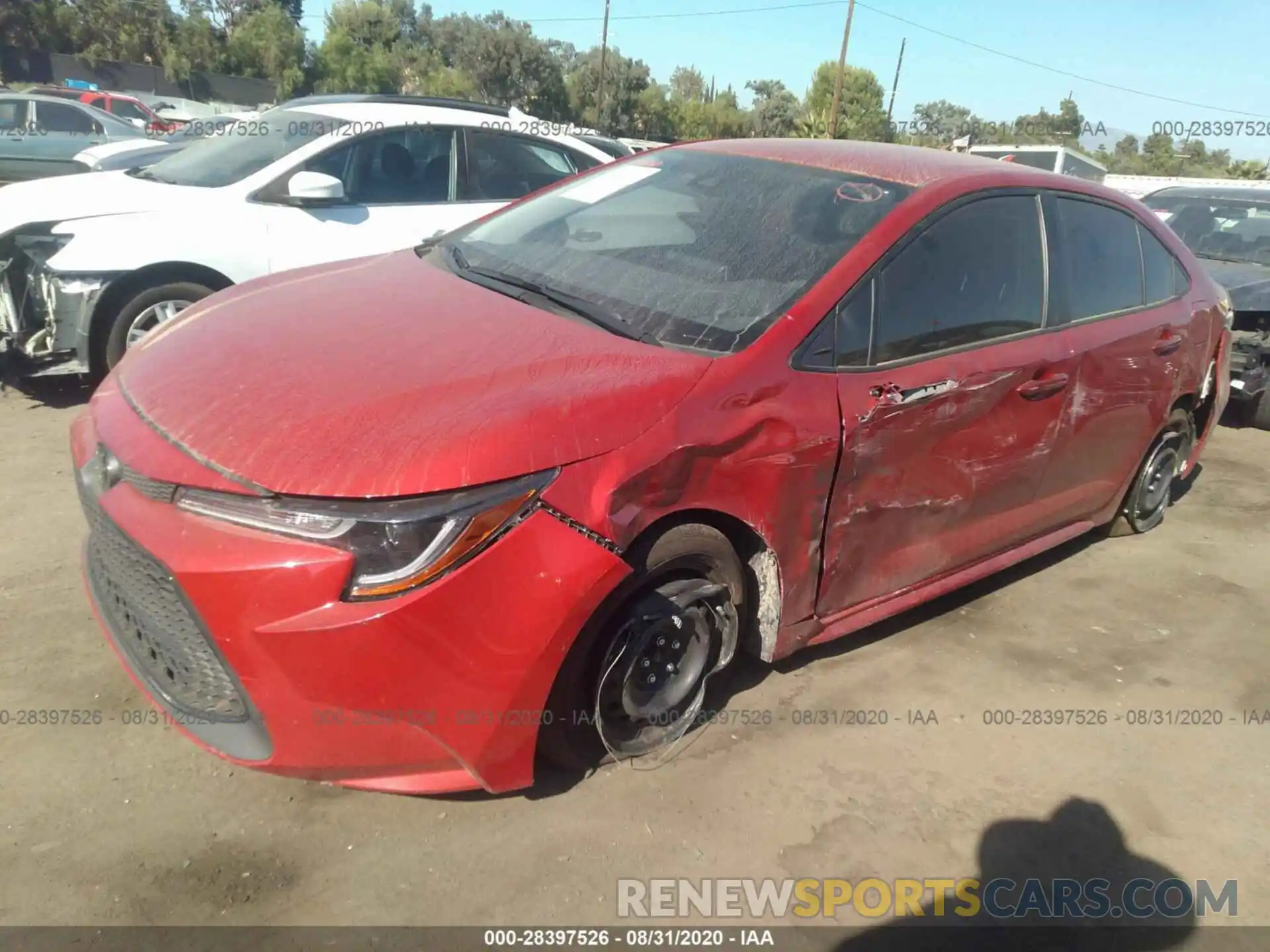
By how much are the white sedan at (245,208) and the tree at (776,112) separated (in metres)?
54.0

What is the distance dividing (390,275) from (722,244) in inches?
45.8

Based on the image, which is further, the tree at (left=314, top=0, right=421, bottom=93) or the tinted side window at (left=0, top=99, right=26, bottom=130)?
the tree at (left=314, top=0, right=421, bottom=93)

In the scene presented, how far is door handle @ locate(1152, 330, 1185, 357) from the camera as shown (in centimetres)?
402

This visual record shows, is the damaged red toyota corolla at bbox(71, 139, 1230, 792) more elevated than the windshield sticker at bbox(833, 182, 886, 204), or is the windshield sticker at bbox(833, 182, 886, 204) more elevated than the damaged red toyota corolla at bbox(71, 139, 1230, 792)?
the windshield sticker at bbox(833, 182, 886, 204)

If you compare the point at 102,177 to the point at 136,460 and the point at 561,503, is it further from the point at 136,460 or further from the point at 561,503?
the point at 561,503

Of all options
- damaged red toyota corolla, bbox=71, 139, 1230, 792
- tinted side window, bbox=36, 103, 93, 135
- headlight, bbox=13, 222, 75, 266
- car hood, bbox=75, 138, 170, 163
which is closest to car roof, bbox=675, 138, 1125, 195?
damaged red toyota corolla, bbox=71, 139, 1230, 792

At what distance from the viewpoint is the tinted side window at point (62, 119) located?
12719 mm

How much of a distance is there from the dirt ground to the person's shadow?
0.01 metres

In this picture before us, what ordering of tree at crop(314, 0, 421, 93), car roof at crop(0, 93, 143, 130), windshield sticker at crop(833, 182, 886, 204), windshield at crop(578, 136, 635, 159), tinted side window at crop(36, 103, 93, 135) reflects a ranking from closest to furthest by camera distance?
windshield sticker at crop(833, 182, 886, 204), windshield at crop(578, 136, 635, 159), car roof at crop(0, 93, 143, 130), tinted side window at crop(36, 103, 93, 135), tree at crop(314, 0, 421, 93)

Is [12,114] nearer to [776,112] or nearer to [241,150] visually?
[241,150]

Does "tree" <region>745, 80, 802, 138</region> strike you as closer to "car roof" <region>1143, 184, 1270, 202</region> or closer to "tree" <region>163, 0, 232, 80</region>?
"tree" <region>163, 0, 232, 80</region>

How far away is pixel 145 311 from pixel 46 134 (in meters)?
10.0

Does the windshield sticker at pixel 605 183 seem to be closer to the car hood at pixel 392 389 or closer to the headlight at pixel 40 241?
the car hood at pixel 392 389

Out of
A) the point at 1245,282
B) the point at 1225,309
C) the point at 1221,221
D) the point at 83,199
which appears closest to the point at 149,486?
the point at 83,199
